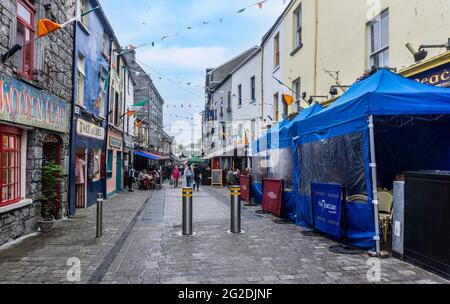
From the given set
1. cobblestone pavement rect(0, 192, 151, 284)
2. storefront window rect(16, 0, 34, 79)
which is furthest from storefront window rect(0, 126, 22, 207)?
storefront window rect(16, 0, 34, 79)

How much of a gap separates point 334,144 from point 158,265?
178 inches

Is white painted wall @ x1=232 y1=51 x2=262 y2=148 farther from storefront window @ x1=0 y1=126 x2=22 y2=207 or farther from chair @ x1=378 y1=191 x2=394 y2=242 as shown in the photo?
storefront window @ x1=0 y1=126 x2=22 y2=207

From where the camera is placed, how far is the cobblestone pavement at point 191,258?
5.28 m

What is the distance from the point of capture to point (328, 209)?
7.95 metres

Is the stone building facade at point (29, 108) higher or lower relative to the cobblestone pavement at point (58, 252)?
higher

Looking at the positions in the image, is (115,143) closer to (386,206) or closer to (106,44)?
(106,44)

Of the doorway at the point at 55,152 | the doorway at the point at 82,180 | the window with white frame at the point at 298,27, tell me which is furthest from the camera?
the window with white frame at the point at 298,27

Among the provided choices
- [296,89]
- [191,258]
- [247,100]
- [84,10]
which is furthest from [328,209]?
[247,100]

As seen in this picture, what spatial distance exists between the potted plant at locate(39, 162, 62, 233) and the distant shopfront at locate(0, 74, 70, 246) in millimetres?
163

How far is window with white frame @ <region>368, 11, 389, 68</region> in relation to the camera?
1015 cm

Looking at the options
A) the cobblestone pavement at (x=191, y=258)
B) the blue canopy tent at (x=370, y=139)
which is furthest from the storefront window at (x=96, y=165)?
the blue canopy tent at (x=370, y=139)

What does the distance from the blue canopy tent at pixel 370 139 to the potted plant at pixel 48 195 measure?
6.07m

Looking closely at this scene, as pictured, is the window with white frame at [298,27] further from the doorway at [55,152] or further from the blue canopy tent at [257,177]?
the doorway at [55,152]
